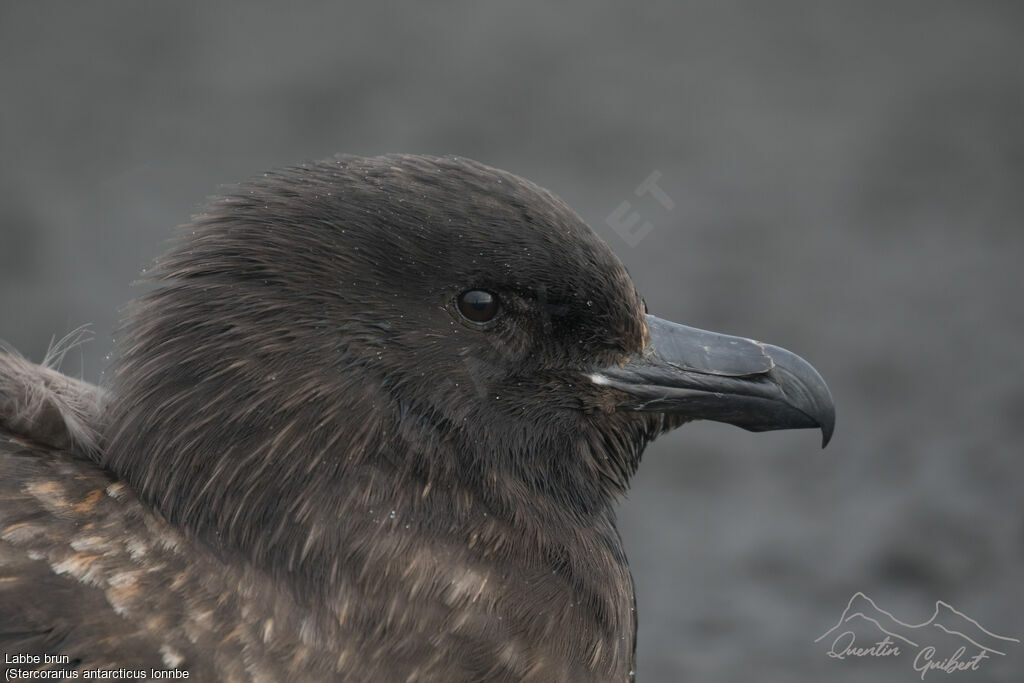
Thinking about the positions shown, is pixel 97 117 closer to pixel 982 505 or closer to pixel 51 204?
pixel 51 204

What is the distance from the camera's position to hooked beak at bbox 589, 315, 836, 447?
2.66 meters

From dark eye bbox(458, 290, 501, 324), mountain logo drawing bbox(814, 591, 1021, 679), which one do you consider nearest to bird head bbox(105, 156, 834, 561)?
dark eye bbox(458, 290, 501, 324)

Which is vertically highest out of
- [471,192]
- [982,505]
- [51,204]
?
[471,192]

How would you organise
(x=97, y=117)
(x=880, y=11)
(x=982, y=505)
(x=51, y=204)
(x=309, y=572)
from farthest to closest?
(x=880, y=11) < (x=97, y=117) < (x=51, y=204) < (x=982, y=505) < (x=309, y=572)

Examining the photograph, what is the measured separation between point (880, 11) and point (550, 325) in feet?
18.5

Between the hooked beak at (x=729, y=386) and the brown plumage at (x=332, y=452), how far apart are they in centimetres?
14

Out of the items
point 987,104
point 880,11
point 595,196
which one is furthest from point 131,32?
point 987,104

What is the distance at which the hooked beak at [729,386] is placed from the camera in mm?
2664

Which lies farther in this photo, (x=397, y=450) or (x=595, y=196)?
(x=595, y=196)

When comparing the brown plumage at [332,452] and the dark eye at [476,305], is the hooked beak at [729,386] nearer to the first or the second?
the brown plumage at [332,452]

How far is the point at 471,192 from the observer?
2504 millimetres

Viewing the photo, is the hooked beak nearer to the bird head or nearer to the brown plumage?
the bird head

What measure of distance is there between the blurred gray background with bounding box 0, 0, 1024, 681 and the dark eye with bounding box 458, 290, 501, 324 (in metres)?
2.50

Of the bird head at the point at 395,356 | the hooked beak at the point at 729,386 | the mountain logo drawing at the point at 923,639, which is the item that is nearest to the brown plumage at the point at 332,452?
the bird head at the point at 395,356
